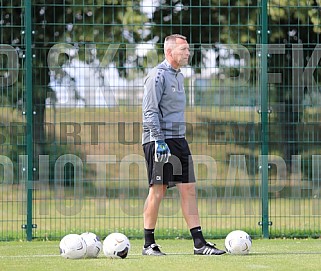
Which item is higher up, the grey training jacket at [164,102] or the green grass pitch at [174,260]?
the grey training jacket at [164,102]

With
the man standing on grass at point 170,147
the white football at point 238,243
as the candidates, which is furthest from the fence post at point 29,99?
the white football at point 238,243

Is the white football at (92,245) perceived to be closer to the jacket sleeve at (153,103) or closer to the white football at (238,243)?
the jacket sleeve at (153,103)

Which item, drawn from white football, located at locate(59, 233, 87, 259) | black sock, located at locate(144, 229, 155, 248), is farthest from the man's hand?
white football, located at locate(59, 233, 87, 259)

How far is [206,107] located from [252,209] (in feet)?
4.57

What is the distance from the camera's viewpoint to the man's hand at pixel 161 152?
8828 millimetres

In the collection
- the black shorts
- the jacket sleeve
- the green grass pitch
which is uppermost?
the jacket sleeve

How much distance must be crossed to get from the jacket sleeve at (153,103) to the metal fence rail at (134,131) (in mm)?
2620

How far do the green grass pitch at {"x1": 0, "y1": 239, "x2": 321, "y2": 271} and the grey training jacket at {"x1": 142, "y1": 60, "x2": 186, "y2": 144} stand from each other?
1.15m

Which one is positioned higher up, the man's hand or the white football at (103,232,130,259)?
the man's hand

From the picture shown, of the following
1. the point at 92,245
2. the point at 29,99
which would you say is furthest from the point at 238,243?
the point at 29,99

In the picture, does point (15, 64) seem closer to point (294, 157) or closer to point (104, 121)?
point (104, 121)

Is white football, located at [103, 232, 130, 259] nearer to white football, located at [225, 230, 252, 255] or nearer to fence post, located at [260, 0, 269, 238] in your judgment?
white football, located at [225, 230, 252, 255]

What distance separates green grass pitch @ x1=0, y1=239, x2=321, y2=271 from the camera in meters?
8.01

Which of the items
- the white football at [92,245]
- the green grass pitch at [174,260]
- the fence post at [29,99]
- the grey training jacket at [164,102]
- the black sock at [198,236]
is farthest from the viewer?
the fence post at [29,99]
